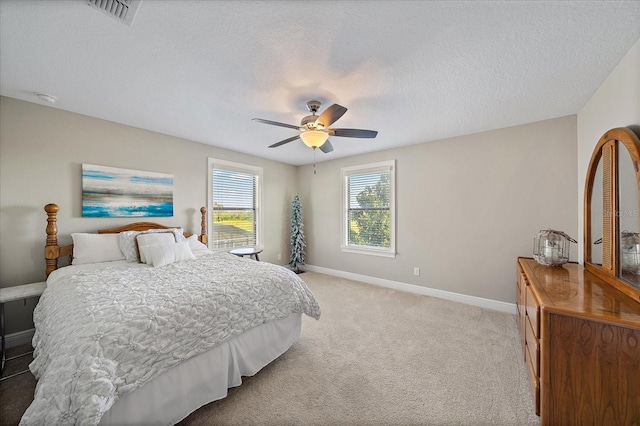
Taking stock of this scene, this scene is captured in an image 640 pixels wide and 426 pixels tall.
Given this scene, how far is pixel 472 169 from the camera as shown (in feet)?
11.8

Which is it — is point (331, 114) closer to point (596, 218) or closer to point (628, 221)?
point (628, 221)

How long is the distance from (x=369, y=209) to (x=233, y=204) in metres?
2.66

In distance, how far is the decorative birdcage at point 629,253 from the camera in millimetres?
1608

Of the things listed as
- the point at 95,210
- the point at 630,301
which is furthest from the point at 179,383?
the point at 630,301

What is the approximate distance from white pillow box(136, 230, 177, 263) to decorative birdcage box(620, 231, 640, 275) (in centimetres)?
415

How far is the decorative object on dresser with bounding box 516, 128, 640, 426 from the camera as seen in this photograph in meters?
1.25

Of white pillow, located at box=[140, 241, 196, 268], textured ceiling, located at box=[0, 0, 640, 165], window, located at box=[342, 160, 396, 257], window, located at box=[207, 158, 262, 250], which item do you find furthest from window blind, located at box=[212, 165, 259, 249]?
window, located at box=[342, 160, 396, 257]

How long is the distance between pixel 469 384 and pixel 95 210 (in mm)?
4398

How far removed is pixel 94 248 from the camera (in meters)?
2.78

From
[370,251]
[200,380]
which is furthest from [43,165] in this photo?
[370,251]

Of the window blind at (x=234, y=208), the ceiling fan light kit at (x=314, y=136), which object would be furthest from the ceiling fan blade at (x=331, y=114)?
the window blind at (x=234, y=208)

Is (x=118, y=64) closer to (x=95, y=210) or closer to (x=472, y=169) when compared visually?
(x=95, y=210)

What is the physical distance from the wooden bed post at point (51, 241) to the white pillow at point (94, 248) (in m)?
0.16

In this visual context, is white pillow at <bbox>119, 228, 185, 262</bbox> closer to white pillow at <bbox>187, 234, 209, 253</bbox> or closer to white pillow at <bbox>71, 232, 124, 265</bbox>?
white pillow at <bbox>71, 232, 124, 265</bbox>
